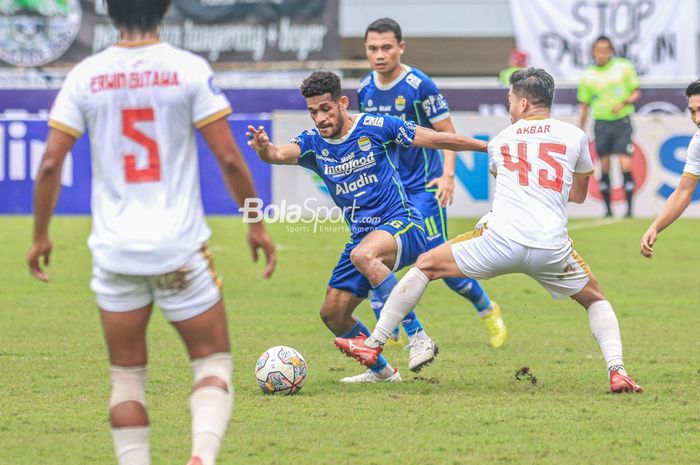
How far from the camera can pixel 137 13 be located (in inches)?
179

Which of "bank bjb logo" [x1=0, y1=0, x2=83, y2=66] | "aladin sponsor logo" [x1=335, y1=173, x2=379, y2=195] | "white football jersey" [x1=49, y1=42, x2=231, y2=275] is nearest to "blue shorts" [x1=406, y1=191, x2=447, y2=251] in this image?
"aladin sponsor logo" [x1=335, y1=173, x2=379, y2=195]

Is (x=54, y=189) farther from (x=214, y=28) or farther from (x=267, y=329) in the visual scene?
(x=214, y=28)

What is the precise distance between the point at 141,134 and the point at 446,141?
303 centimetres

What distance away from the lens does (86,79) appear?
4.53 m

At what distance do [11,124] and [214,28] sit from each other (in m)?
6.71

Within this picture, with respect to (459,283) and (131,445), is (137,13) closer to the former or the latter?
(131,445)

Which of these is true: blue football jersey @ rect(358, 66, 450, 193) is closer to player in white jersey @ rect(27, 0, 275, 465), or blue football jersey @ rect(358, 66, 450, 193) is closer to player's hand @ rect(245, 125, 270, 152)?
player's hand @ rect(245, 125, 270, 152)

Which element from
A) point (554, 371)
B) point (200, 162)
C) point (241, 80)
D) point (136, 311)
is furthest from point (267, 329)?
point (241, 80)

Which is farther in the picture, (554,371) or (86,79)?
(554,371)

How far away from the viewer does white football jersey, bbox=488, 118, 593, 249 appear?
22.2ft

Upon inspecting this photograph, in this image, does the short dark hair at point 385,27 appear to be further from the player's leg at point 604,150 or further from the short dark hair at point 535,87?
the player's leg at point 604,150

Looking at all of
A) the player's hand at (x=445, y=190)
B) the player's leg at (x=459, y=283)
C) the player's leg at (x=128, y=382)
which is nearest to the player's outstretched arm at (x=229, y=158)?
the player's leg at (x=128, y=382)

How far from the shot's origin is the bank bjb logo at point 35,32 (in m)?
24.3

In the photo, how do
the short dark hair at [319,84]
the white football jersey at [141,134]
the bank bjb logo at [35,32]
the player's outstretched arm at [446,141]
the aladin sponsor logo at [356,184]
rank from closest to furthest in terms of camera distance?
1. the white football jersey at [141,134]
2. the player's outstretched arm at [446,141]
3. the short dark hair at [319,84]
4. the aladin sponsor logo at [356,184]
5. the bank bjb logo at [35,32]
